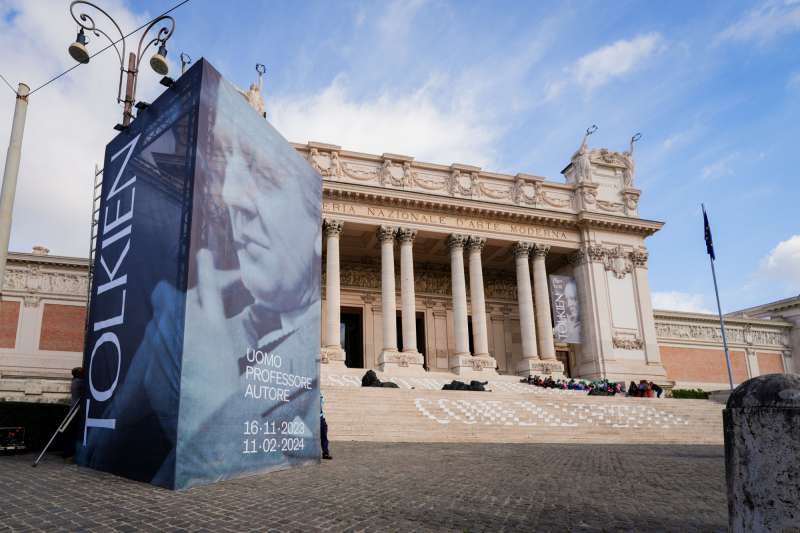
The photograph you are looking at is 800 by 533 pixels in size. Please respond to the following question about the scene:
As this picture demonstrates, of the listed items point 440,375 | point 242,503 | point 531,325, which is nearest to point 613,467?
point 242,503

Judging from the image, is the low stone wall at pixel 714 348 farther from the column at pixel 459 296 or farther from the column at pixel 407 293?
the column at pixel 407 293

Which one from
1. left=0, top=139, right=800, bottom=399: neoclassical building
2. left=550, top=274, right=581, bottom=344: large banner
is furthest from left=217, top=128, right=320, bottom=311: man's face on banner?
left=550, top=274, right=581, bottom=344: large banner

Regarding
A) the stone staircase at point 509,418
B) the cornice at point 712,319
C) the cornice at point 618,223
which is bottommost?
the stone staircase at point 509,418

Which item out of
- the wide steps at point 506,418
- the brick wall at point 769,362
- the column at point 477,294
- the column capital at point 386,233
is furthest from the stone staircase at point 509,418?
the brick wall at point 769,362

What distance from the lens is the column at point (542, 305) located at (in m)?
28.4

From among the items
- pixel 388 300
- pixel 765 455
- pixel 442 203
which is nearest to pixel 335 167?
pixel 442 203

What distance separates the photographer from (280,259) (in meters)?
8.52

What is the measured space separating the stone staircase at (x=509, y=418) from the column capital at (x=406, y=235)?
34.4 ft

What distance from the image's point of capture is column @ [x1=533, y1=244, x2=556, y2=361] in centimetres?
2844

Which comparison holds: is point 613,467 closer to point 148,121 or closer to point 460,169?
point 148,121

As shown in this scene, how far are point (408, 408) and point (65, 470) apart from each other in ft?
34.4

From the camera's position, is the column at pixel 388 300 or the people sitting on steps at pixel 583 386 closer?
the people sitting on steps at pixel 583 386

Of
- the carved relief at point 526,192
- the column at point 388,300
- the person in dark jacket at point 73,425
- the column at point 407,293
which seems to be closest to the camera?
the person in dark jacket at point 73,425

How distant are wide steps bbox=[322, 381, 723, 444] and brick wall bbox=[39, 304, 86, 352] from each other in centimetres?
1701
